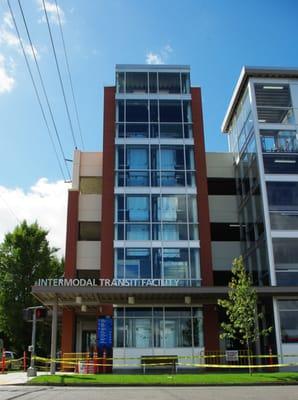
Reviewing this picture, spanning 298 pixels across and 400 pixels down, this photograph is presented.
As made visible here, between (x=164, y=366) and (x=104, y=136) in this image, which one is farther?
(x=104, y=136)

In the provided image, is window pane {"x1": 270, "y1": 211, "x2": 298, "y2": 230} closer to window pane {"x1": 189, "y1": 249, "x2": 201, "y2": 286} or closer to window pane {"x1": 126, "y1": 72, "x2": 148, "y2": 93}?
window pane {"x1": 189, "y1": 249, "x2": 201, "y2": 286}

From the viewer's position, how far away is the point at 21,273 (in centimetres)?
4331

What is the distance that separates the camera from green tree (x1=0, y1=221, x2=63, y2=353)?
137ft

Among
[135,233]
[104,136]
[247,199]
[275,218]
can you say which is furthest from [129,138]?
[275,218]

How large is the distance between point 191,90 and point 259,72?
5786mm

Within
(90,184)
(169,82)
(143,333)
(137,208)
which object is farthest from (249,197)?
(90,184)

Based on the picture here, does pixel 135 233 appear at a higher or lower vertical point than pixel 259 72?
lower

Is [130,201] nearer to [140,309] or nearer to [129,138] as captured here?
[129,138]

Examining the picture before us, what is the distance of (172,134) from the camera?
36.5 metres

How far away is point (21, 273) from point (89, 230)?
8.67 metres

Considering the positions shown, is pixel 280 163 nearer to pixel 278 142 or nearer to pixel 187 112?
pixel 278 142

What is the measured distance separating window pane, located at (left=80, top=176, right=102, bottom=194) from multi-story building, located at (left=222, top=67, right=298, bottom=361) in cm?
1116

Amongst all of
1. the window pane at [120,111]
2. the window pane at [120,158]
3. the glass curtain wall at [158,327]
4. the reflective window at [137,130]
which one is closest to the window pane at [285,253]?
the glass curtain wall at [158,327]

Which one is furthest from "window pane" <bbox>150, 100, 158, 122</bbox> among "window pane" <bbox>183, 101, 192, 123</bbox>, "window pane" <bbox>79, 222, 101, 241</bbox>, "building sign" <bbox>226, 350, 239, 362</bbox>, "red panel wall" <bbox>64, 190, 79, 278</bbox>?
"building sign" <bbox>226, 350, 239, 362</bbox>
